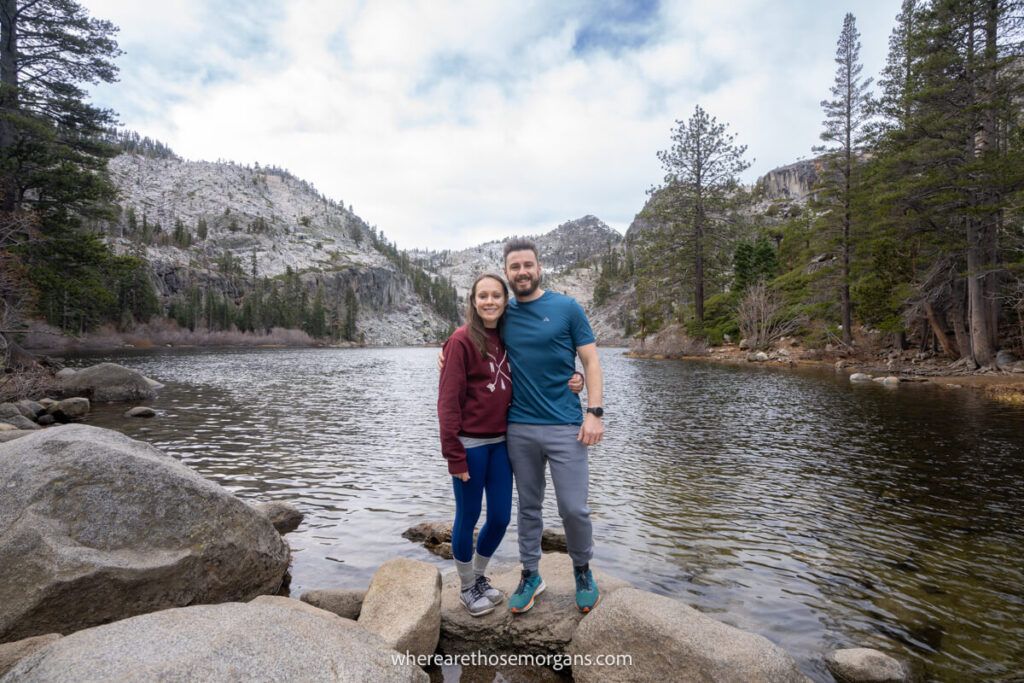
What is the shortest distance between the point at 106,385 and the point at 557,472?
22448 millimetres

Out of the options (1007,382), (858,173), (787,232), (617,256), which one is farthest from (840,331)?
(617,256)

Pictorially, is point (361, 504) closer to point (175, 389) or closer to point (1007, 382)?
point (175, 389)

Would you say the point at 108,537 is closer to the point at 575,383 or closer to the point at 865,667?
the point at 575,383

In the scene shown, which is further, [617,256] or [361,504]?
[617,256]

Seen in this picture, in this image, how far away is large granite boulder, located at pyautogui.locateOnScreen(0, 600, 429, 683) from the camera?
8.46ft

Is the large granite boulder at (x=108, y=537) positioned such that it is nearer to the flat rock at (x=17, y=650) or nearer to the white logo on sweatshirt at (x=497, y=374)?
the flat rock at (x=17, y=650)

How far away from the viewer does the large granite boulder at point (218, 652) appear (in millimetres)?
2578

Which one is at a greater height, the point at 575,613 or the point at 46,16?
the point at 46,16

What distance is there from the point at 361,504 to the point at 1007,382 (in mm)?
23777

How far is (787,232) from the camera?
65.5 m

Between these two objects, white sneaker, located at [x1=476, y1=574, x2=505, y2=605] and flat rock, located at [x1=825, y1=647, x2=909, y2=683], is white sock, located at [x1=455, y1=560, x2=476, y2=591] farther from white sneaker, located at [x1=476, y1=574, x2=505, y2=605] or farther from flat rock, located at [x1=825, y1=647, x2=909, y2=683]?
flat rock, located at [x1=825, y1=647, x2=909, y2=683]

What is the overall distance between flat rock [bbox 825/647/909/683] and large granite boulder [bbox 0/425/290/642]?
16.9 ft

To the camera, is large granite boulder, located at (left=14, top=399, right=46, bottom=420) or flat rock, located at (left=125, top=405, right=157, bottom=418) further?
flat rock, located at (left=125, top=405, right=157, bottom=418)

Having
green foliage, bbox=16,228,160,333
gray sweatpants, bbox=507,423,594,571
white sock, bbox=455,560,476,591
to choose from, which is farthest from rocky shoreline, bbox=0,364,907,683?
green foliage, bbox=16,228,160,333
